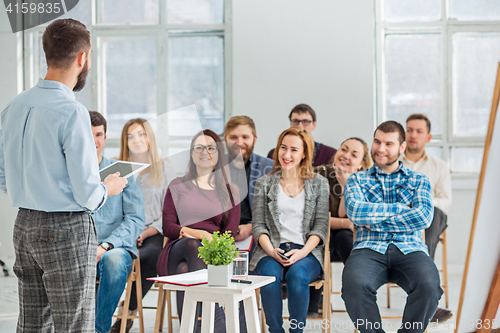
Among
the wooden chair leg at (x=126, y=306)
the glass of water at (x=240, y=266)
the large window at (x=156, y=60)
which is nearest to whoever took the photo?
the glass of water at (x=240, y=266)

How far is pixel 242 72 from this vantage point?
4.57m

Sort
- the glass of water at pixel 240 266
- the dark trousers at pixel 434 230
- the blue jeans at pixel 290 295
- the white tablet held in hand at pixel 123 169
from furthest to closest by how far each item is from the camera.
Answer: the dark trousers at pixel 434 230 → the blue jeans at pixel 290 295 → the glass of water at pixel 240 266 → the white tablet held in hand at pixel 123 169

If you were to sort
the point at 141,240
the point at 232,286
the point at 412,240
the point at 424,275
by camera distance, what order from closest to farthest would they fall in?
the point at 232,286 < the point at 424,275 < the point at 412,240 < the point at 141,240

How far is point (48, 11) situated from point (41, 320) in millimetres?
4523

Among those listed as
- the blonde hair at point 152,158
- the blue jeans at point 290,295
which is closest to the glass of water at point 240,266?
the blue jeans at point 290,295

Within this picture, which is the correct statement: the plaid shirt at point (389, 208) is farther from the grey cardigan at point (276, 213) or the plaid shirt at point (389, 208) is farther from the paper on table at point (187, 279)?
the paper on table at point (187, 279)

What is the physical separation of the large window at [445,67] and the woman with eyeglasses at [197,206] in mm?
2472

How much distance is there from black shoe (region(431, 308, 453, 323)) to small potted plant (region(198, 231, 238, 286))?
1.74 meters

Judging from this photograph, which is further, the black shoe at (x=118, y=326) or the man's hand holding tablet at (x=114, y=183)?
the black shoe at (x=118, y=326)

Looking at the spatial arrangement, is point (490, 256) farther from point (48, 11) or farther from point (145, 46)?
point (48, 11)

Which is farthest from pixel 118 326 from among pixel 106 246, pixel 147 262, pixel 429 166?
pixel 429 166

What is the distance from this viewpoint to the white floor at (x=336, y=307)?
9.29ft

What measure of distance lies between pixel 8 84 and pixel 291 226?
384 cm

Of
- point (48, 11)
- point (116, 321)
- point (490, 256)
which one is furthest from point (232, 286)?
point (48, 11)
